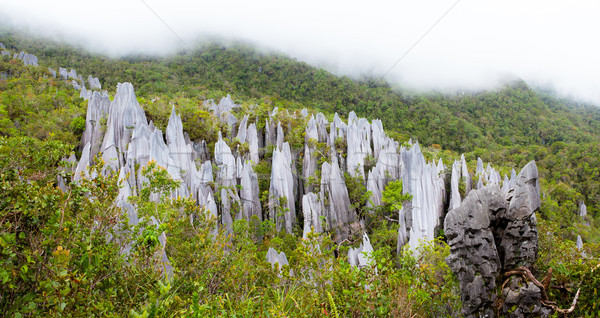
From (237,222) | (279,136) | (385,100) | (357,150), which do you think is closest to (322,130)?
(279,136)

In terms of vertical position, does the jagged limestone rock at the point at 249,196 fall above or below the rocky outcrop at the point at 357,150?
below

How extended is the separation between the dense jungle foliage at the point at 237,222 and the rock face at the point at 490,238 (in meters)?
0.40

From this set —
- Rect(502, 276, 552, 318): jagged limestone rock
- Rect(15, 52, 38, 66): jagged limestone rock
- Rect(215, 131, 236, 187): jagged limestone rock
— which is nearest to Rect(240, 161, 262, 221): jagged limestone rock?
Rect(215, 131, 236, 187): jagged limestone rock

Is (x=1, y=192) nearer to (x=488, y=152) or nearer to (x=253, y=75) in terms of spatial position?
(x=488, y=152)

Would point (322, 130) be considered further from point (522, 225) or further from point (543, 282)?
point (543, 282)

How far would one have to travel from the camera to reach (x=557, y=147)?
40219 mm

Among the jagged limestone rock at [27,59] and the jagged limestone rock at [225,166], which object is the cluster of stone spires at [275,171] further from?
the jagged limestone rock at [27,59]

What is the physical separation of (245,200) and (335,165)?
684 cm

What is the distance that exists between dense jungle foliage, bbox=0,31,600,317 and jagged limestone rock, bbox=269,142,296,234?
4.71 ft

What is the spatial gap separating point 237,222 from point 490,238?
425 inches

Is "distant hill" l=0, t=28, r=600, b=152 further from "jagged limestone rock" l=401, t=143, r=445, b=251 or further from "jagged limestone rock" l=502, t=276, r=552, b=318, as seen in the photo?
A: "jagged limestone rock" l=502, t=276, r=552, b=318

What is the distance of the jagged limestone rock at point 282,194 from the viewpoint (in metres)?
19.1

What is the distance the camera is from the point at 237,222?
13.1 metres

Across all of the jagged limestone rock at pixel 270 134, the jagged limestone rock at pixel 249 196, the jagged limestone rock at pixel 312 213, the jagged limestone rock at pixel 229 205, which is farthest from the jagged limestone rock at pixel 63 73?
the jagged limestone rock at pixel 312 213
